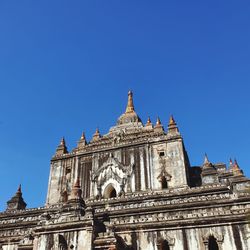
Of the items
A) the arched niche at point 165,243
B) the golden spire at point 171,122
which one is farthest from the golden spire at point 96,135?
the arched niche at point 165,243

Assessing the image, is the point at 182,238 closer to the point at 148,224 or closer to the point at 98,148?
the point at 148,224

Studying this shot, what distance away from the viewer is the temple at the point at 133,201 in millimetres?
20328

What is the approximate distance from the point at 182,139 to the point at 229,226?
46.4 ft

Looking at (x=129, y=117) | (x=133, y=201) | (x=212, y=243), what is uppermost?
(x=129, y=117)

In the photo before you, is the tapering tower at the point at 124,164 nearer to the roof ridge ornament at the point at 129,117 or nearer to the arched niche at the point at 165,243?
the roof ridge ornament at the point at 129,117

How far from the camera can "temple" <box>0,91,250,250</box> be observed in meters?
20.3

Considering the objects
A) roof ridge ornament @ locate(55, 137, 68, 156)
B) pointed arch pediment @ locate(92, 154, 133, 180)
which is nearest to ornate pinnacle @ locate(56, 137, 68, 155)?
roof ridge ornament @ locate(55, 137, 68, 156)

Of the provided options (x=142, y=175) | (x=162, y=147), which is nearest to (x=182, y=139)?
(x=162, y=147)

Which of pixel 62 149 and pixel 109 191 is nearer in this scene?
pixel 109 191

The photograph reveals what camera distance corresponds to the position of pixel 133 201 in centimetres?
2869

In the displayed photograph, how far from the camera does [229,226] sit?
20031 millimetres

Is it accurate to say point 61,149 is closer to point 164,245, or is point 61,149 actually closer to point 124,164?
point 124,164

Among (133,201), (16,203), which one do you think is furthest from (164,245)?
(16,203)

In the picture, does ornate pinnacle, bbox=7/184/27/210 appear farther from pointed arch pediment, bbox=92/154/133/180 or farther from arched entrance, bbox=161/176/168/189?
arched entrance, bbox=161/176/168/189
